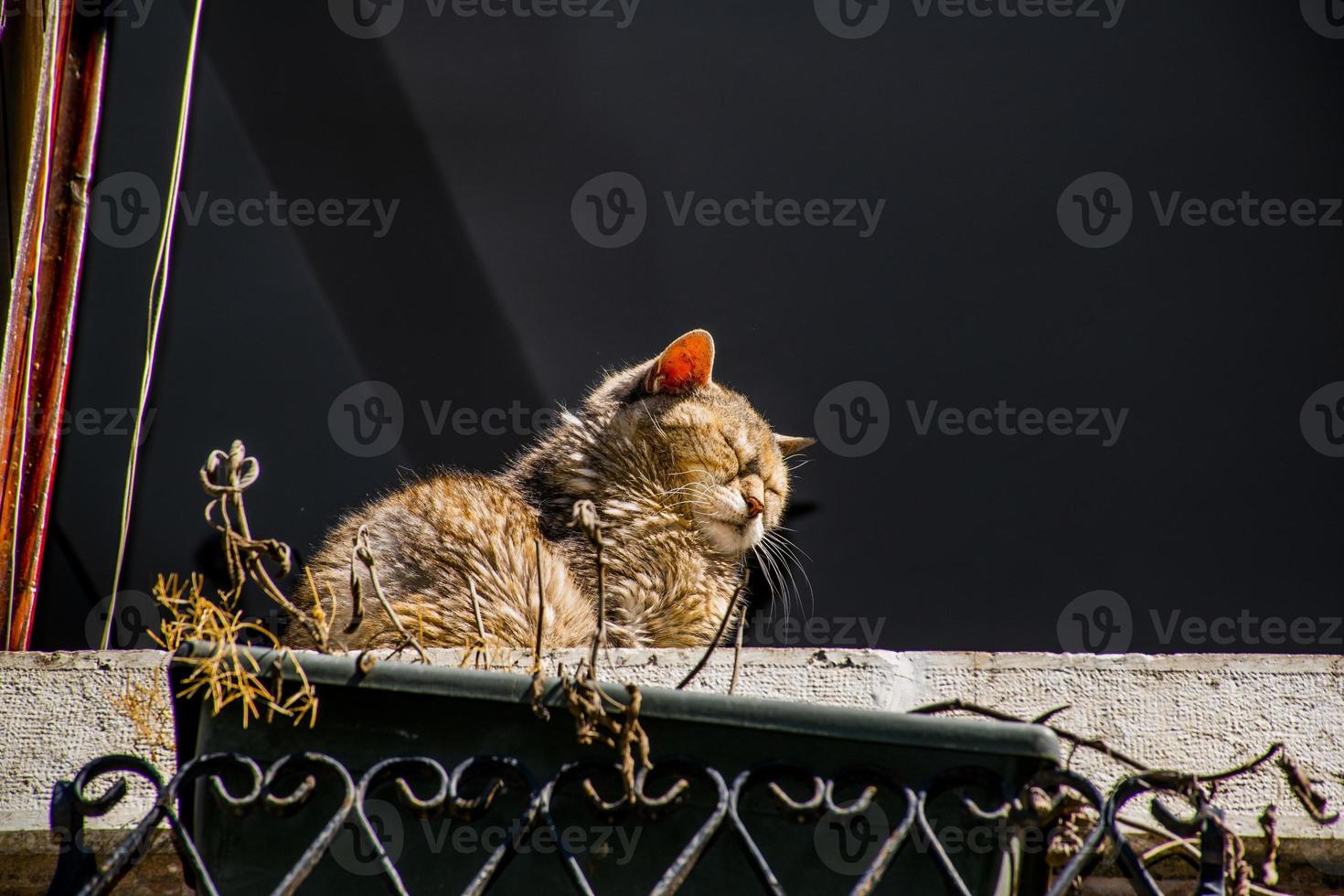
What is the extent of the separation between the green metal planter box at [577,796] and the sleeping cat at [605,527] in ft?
1.94

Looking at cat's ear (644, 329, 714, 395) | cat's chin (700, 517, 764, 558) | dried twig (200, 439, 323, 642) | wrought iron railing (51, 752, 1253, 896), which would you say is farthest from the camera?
cat's ear (644, 329, 714, 395)

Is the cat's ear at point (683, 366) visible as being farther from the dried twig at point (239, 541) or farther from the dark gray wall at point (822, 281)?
the dried twig at point (239, 541)

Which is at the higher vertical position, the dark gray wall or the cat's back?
the dark gray wall

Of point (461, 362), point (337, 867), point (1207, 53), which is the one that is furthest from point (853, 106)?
point (337, 867)

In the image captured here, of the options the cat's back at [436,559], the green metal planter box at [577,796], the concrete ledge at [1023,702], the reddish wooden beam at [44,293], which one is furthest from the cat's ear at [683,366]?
the green metal planter box at [577,796]

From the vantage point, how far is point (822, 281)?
10.4ft

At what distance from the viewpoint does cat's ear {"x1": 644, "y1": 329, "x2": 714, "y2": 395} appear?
9.43 ft

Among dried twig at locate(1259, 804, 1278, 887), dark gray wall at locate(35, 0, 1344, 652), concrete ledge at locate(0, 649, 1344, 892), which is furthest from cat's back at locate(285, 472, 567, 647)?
dried twig at locate(1259, 804, 1278, 887)

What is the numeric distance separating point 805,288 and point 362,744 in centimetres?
206

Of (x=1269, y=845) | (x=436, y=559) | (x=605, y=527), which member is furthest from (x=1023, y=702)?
(x=436, y=559)

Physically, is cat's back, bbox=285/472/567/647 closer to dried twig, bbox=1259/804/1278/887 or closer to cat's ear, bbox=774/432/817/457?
cat's ear, bbox=774/432/817/457

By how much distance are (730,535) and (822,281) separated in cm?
81

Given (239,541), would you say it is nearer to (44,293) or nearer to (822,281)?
(44,293)

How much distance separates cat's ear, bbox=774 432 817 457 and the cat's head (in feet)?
0.09
